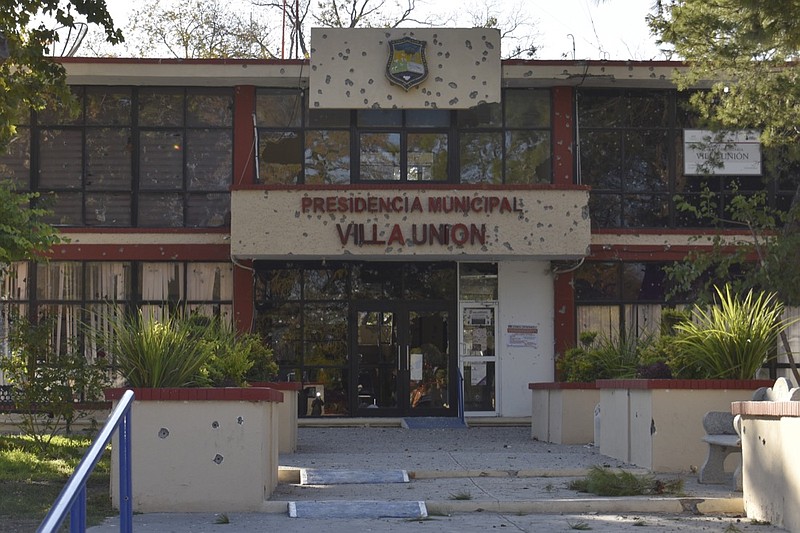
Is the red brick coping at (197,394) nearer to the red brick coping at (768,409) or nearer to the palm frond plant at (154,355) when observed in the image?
the palm frond plant at (154,355)

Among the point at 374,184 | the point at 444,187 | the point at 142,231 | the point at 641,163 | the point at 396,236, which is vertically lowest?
the point at 396,236

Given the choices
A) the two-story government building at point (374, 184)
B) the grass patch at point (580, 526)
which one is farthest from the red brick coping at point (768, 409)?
the two-story government building at point (374, 184)

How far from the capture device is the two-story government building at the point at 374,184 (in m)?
26.3

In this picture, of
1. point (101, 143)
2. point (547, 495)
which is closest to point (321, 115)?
point (101, 143)

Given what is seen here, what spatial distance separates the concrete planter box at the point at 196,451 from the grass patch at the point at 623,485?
11.0ft

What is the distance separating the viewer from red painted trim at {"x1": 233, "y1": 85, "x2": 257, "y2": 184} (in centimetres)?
2669

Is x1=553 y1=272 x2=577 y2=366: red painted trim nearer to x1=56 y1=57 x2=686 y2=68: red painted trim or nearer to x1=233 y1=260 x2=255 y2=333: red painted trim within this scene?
x1=56 y1=57 x2=686 y2=68: red painted trim

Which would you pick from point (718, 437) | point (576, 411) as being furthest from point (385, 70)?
point (718, 437)

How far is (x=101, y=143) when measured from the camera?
88.2 ft

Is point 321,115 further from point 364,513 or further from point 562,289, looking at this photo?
point 364,513

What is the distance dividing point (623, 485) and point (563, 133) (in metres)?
15.8

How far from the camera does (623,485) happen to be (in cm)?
1232

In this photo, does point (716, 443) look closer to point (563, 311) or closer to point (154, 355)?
point (154, 355)

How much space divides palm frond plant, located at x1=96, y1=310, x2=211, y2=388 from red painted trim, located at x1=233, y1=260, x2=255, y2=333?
1417 cm
